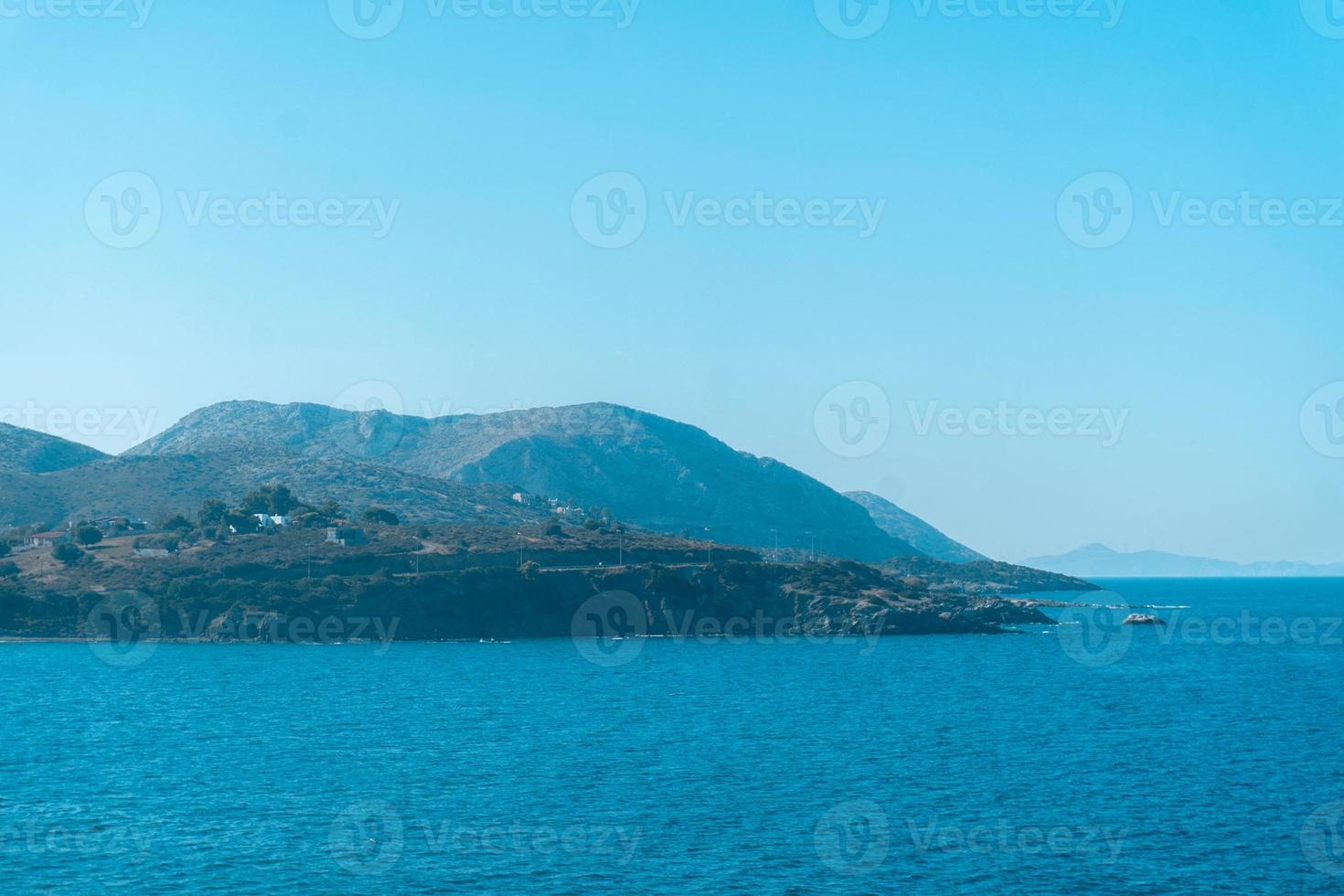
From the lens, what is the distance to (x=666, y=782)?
58844 mm

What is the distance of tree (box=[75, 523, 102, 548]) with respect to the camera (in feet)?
538

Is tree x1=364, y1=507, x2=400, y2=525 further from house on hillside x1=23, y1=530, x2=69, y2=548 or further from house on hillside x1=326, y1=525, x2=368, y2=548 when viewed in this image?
house on hillside x1=23, y1=530, x2=69, y2=548

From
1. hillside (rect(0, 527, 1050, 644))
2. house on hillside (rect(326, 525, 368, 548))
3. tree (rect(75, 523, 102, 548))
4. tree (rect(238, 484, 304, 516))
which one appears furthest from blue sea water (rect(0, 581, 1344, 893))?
tree (rect(238, 484, 304, 516))

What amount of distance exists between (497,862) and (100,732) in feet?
135

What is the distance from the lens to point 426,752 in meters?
67.4

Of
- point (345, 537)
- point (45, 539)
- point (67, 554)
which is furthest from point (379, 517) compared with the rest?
point (67, 554)

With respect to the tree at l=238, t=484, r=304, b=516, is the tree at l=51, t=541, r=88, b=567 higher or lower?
lower

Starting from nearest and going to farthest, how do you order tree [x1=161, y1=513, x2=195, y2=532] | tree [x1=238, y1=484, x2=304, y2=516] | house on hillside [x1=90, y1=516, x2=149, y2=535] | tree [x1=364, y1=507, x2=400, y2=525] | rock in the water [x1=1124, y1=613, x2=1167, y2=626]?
tree [x1=161, y1=513, x2=195, y2=532]
house on hillside [x1=90, y1=516, x2=149, y2=535]
tree [x1=364, y1=507, x2=400, y2=525]
rock in the water [x1=1124, y1=613, x2=1167, y2=626]
tree [x1=238, y1=484, x2=304, y2=516]

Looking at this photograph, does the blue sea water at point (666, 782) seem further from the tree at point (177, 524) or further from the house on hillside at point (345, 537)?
the tree at point (177, 524)

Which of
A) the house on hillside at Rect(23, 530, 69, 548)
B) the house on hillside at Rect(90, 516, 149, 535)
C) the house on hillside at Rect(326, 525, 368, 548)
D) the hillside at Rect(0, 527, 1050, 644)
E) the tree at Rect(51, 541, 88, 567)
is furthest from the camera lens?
the house on hillside at Rect(90, 516, 149, 535)

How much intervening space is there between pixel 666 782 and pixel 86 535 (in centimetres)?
13003

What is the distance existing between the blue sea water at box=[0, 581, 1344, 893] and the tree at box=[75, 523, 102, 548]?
58284mm

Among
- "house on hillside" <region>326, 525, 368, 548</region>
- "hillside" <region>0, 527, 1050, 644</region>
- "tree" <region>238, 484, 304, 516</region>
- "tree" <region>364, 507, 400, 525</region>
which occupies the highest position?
"tree" <region>238, 484, 304, 516</region>

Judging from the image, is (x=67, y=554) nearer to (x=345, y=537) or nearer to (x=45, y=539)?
(x=45, y=539)
